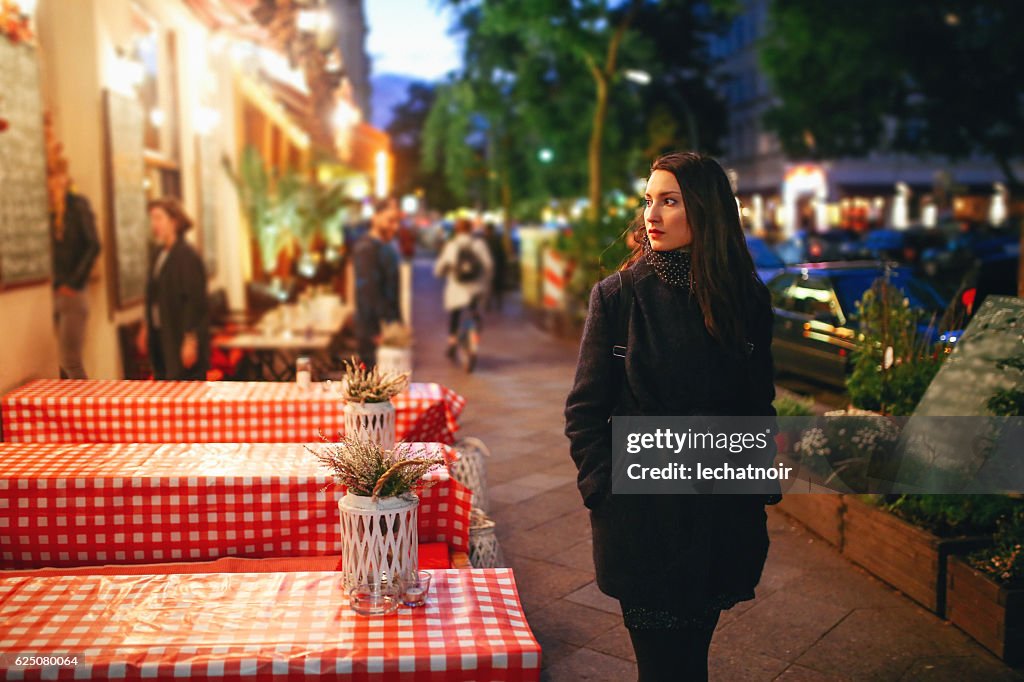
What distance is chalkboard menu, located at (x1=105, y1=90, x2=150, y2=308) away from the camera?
27.2 feet

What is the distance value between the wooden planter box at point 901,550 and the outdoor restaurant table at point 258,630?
8.55ft

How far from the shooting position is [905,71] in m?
29.3

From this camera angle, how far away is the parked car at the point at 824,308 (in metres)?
9.51

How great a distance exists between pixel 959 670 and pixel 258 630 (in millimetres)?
3037

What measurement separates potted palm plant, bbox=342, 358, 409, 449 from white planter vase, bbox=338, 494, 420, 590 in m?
1.43

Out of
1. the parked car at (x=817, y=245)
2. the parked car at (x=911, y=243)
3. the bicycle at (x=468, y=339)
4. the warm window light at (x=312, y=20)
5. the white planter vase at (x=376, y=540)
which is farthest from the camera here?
the parked car at (x=911, y=243)

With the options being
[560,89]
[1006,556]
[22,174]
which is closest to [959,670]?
[1006,556]

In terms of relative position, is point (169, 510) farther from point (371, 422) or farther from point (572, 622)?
point (572, 622)

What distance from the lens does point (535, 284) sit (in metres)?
22.1

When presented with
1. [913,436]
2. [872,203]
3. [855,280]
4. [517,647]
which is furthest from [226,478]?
[872,203]

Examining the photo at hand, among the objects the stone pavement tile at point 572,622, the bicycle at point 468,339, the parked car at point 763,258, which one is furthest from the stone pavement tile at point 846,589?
the parked car at point 763,258

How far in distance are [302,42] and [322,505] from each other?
11.9 metres

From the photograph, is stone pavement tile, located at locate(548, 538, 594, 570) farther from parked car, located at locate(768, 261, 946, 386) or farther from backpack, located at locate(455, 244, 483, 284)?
backpack, located at locate(455, 244, 483, 284)

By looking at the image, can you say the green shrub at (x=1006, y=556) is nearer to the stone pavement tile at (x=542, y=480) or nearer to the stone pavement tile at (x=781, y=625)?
the stone pavement tile at (x=781, y=625)
